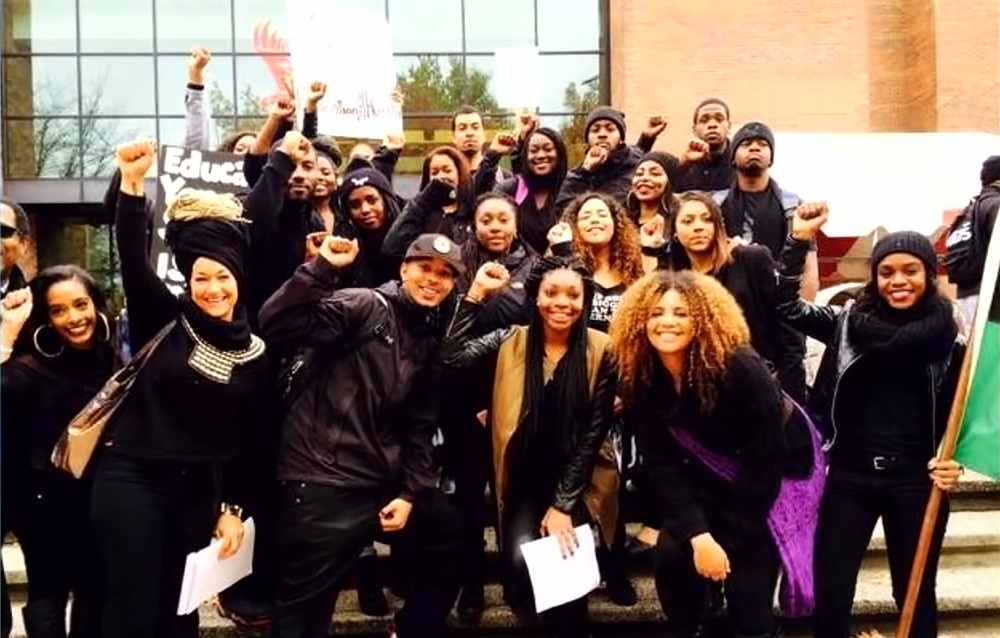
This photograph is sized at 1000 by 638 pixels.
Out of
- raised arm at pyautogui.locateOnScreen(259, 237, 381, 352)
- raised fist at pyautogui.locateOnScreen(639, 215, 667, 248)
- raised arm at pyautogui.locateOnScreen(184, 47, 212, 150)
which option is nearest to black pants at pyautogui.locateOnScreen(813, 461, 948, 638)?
raised fist at pyautogui.locateOnScreen(639, 215, 667, 248)

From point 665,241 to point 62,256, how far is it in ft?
56.0

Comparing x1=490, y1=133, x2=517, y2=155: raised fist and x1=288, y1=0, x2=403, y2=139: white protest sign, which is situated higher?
x1=288, y1=0, x2=403, y2=139: white protest sign

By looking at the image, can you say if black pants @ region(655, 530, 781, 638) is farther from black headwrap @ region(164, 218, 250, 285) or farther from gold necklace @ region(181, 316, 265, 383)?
black headwrap @ region(164, 218, 250, 285)

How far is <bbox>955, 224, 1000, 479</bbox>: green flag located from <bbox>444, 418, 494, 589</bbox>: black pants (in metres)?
1.99

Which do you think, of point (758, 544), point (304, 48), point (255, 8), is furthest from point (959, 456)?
point (255, 8)

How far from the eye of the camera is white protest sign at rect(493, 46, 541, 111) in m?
7.45

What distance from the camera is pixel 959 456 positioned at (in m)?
4.19

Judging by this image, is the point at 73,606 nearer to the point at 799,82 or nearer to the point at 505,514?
the point at 505,514

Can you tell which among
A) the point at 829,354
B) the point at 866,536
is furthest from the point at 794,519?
the point at 829,354

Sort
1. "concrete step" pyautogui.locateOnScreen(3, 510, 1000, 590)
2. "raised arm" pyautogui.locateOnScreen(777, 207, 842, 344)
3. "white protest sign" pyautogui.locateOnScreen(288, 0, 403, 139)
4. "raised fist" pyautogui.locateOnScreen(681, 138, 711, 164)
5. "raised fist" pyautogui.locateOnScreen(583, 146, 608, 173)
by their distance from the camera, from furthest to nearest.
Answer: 1. "white protest sign" pyautogui.locateOnScreen(288, 0, 403, 139)
2. "raised fist" pyautogui.locateOnScreen(681, 138, 711, 164)
3. "raised fist" pyautogui.locateOnScreen(583, 146, 608, 173)
4. "concrete step" pyautogui.locateOnScreen(3, 510, 1000, 590)
5. "raised arm" pyautogui.locateOnScreen(777, 207, 842, 344)

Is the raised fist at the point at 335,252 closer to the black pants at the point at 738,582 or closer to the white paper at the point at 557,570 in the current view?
the white paper at the point at 557,570

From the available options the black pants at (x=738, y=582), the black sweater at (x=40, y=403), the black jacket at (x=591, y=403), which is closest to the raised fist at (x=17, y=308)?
the black sweater at (x=40, y=403)

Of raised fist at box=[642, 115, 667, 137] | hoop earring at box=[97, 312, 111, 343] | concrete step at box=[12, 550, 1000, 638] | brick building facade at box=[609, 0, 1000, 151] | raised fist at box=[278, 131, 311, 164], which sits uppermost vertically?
brick building facade at box=[609, 0, 1000, 151]

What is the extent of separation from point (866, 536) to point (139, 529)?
2.84 meters
